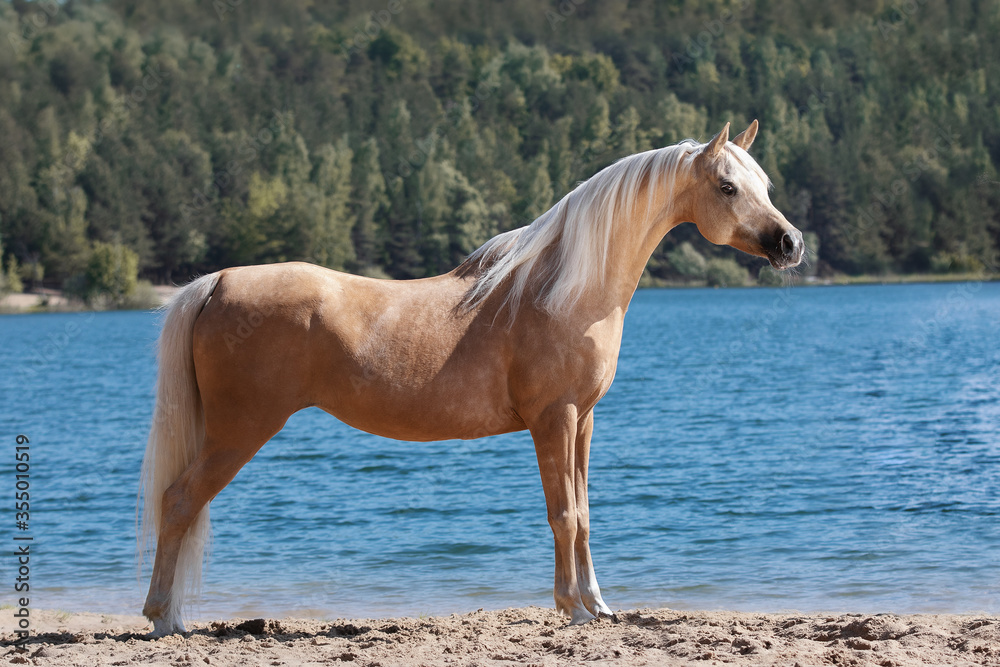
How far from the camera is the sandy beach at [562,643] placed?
4863mm

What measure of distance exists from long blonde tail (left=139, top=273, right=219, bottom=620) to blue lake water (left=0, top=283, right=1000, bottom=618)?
1905mm

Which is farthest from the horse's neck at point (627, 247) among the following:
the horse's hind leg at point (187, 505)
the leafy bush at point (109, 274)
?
the leafy bush at point (109, 274)

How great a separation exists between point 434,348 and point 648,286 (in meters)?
108

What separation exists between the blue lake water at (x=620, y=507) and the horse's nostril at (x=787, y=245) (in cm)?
322

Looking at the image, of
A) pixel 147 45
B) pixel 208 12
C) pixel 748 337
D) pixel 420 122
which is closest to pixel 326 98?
pixel 420 122

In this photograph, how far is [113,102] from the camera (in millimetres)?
121500

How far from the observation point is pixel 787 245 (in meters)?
5.15

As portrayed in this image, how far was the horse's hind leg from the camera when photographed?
5199mm

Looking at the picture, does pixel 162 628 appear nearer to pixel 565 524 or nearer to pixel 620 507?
pixel 565 524

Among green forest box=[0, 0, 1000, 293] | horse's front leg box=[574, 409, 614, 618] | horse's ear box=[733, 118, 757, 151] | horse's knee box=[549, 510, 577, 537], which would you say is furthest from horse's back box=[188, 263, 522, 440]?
green forest box=[0, 0, 1000, 293]

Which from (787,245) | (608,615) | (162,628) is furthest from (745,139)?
(162,628)

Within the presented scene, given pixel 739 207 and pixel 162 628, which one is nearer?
pixel 739 207

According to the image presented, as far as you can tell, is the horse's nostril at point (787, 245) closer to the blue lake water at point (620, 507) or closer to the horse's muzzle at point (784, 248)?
the horse's muzzle at point (784, 248)

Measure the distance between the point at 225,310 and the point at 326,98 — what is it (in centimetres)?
14043
